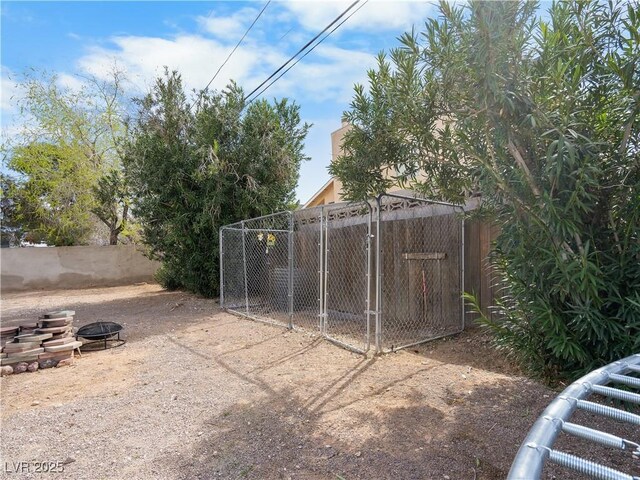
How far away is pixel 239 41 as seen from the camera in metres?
8.23

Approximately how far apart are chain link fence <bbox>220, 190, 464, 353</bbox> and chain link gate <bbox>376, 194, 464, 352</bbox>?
13 millimetres

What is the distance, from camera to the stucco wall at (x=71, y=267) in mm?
12812

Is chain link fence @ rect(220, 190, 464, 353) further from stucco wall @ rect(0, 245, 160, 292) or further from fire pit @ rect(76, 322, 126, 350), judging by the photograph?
stucco wall @ rect(0, 245, 160, 292)

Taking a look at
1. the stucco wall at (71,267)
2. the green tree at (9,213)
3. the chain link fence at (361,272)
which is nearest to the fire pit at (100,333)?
the chain link fence at (361,272)

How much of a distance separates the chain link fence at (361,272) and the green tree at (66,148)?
8527mm

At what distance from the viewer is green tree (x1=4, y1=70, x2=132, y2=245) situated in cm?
1396

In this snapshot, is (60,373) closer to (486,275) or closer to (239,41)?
(486,275)

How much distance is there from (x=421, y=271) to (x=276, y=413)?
3.20 metres

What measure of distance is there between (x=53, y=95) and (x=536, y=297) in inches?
659

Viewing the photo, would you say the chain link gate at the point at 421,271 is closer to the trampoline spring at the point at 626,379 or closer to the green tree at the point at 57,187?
the trampoline spring at the point at 626,379

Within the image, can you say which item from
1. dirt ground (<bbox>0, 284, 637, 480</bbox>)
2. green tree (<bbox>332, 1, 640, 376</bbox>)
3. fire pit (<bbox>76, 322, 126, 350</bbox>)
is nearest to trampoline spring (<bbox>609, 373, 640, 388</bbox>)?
dirt ground (<bbox>0, 284, 637, 480</bbox>)

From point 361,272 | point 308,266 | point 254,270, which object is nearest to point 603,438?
point 361,272

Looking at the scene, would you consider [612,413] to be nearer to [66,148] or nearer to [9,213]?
[66,148]

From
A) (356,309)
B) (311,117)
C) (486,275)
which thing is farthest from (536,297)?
(311,117)
